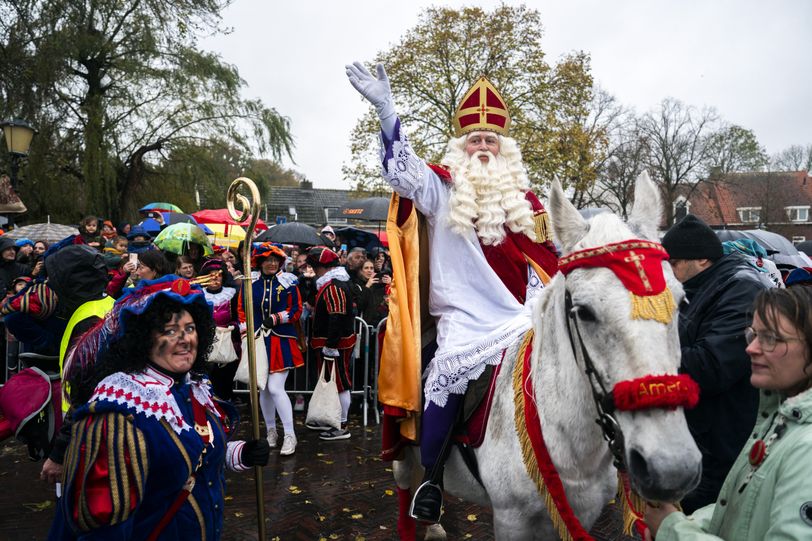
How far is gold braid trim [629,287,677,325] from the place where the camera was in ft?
5.87

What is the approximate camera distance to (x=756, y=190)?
41.3 metres

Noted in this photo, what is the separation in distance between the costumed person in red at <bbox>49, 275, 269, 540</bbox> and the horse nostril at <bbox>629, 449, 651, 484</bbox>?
1766 mm

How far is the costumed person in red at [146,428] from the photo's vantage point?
209 cm

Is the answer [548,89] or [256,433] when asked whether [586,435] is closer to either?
[256,433]

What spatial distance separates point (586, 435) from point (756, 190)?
47466 mm

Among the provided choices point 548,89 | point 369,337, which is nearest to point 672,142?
point 548,89

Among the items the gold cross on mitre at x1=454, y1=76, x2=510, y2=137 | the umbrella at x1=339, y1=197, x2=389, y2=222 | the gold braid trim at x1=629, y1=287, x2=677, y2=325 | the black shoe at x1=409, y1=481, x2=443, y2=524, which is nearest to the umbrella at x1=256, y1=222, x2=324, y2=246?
the umbrella at x1=339, y1=197, x2=389, y2=222

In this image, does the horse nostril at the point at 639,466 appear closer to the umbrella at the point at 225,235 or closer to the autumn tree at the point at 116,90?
the umbrella at the point at 225,235

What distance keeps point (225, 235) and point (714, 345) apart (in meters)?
11.9

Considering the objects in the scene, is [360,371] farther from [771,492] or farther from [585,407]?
[771,492]

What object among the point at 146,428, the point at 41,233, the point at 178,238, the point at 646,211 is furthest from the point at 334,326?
the point at 41,233

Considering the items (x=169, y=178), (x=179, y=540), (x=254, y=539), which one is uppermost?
(x=169, y=178)

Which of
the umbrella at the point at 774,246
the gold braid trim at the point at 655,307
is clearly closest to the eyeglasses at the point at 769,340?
the gold braid trim at the point at 655,307

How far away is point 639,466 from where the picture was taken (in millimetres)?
1708
